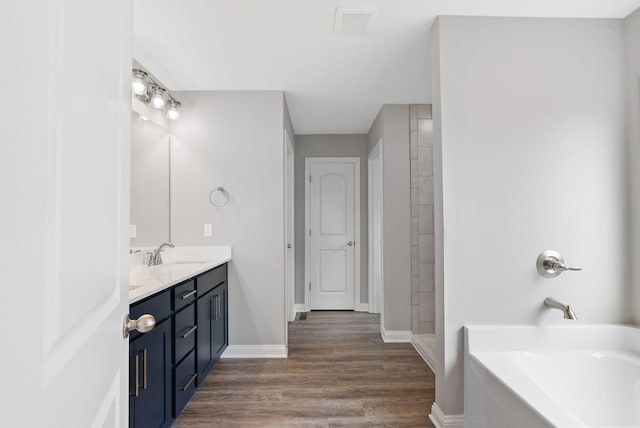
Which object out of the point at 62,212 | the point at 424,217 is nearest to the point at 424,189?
the point at 424,217

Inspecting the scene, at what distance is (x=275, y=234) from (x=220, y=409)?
146cm

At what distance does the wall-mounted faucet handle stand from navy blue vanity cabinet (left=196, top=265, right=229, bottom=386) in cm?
Result: 215

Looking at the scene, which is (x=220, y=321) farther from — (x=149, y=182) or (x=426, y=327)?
(x=426, y=327)

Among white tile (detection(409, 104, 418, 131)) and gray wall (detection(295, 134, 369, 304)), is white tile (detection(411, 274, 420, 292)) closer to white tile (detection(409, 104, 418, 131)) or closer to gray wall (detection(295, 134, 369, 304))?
gray wall (detection(295, 134, 369, 304))

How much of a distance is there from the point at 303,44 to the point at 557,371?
2.47 metres

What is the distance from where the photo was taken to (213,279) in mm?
2902

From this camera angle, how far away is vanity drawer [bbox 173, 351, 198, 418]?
7.01 ft

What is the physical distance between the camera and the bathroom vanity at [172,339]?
169 centimetres

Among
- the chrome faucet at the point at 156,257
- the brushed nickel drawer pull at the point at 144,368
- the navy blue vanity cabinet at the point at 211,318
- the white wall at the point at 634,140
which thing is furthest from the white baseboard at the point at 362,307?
the brushed nickel drawer pull at the point at 144,368

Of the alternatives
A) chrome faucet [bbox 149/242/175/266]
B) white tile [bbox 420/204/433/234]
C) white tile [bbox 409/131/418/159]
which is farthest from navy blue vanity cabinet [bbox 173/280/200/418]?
white tile [bbox 409/131/418/159]

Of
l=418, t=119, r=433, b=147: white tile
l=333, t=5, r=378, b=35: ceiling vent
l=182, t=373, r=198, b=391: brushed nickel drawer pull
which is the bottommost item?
l=182, t=373, r=198, b=391: brushed nickel drawer pull

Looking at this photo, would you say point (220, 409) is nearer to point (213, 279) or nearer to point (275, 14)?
point (213, 279)

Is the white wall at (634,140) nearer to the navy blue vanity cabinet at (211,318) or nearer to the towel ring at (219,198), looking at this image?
the navy blue vanity cabinet at (211,318)

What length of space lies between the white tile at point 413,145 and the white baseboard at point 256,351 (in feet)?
7.39
